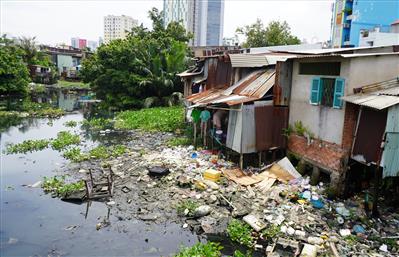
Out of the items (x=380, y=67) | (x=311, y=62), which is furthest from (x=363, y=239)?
(x=311, y=62)

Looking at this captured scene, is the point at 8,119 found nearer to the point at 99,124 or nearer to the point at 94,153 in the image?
the point at 99,124

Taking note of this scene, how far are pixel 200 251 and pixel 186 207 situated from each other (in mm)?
2039

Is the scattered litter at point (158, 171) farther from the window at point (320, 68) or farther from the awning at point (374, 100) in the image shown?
the awning at point (374, 100)

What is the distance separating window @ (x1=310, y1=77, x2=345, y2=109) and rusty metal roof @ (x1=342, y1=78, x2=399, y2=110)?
43 cm

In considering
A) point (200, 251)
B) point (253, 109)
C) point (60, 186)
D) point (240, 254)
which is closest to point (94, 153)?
point (60, 186)

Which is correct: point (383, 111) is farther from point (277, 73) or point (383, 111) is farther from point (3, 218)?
point (3, 218)

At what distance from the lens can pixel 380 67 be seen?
850cm

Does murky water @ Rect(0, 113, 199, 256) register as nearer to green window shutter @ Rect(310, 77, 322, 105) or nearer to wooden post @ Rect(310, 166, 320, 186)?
wooden post @ Rect(310, 166, 320, 186)

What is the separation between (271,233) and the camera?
287 inches

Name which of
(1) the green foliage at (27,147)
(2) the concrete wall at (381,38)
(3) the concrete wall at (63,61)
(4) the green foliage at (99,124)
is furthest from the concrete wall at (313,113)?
(3) the concrete wall at (63,61)

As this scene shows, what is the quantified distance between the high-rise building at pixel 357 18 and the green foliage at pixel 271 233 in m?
22.5

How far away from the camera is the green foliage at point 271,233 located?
7.23 meters

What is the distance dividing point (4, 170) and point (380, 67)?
41.5 feet

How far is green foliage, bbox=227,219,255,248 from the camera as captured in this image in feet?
23.7
